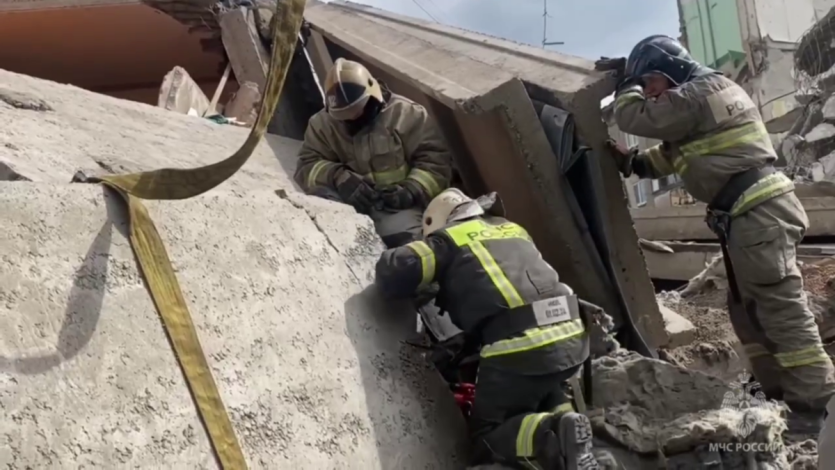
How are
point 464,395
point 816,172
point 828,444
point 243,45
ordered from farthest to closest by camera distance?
point 816,172 < point 243,45 < point 464,395 < point 828,444

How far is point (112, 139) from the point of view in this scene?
3.48 meters

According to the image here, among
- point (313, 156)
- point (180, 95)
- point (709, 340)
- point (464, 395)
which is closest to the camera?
point (464, 395)

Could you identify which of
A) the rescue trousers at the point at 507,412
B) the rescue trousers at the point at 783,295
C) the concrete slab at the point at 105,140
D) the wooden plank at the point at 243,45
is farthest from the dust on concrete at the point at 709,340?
the wooden plank at the point at 243,45

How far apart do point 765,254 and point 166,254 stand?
2751 millimetres

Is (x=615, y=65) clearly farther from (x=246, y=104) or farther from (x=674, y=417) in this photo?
(x=246, y=104)

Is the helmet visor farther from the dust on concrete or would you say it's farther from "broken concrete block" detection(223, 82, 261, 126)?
the dust on concrete

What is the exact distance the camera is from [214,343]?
209 cm

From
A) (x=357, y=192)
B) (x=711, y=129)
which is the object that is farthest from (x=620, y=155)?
(x=357, y=192)

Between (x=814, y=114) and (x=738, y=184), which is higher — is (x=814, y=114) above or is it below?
below

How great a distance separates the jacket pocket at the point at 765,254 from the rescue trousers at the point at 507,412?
Result: 1420 millimetres

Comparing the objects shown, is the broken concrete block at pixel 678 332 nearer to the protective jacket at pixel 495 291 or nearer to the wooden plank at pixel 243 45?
the protective jacket at pixel 495 291

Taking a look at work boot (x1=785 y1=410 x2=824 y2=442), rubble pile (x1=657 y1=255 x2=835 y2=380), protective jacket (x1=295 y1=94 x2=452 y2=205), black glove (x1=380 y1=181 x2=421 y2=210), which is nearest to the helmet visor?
protective jacket (x1=295 y1=94 x2=452 y2=205)

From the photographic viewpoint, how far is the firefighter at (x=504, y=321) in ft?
8.23

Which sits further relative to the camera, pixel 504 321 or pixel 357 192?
pixel 357 192
